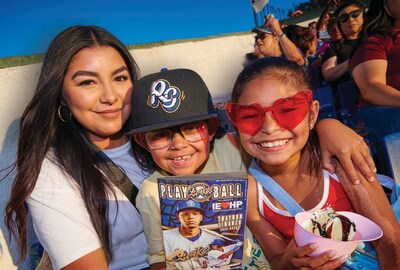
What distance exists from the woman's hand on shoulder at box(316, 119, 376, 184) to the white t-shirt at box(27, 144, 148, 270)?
44.6 inches

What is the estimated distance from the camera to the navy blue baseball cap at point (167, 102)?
1.83 m

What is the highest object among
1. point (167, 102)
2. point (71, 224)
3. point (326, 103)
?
point (167, 102)

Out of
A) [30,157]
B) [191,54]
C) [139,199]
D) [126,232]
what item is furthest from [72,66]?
[191,54]

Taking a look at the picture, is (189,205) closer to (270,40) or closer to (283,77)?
(283,77)

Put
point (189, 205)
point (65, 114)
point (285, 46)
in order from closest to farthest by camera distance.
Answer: point (189, 205) < point (65, 114) < point (285, 46)

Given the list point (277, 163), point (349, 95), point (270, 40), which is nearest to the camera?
point (277, 163)

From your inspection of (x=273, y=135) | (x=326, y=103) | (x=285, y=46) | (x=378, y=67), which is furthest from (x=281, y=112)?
(x=285, y=46)

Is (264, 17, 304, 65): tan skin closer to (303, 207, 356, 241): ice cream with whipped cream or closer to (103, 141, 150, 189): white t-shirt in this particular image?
(103, 141, 150, 189): white t-shirt

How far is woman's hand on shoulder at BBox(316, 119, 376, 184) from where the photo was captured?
5.55ft

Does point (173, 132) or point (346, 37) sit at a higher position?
point (346, 37)

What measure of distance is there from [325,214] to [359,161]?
0.39 metres

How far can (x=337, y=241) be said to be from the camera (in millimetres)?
Answer: 1284

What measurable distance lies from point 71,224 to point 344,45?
14.3 feet

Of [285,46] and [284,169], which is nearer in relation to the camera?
[284,169]
